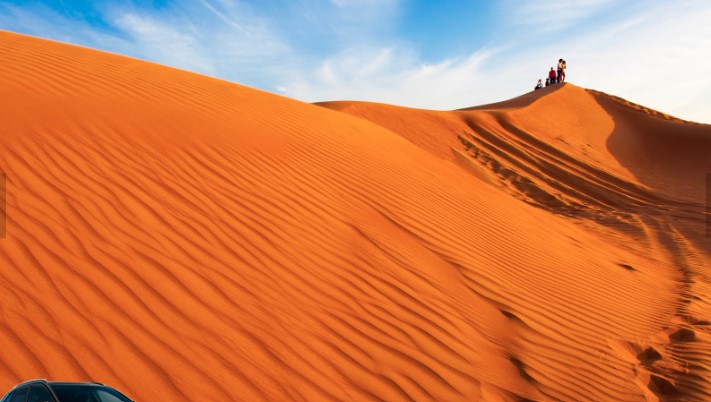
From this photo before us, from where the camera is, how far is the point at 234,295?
3775mm

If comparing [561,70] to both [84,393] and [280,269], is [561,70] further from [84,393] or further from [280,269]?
[84,393]

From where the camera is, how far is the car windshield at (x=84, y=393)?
154 cm

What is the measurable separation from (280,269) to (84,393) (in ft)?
8.99

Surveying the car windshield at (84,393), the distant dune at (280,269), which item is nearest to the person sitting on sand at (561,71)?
the distant dune at (280,269)

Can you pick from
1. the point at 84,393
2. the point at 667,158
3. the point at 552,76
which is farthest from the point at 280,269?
the point at 552,76

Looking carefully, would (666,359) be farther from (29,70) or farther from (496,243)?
(29,70)

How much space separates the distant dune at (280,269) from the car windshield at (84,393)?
4.22ft

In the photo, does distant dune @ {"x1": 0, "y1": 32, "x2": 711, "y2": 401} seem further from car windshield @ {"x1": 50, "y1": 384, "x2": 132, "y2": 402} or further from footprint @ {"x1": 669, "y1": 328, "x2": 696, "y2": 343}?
car windshield @ {"x1": 50, "y1": 384, "x2": 132, "y2": 402}

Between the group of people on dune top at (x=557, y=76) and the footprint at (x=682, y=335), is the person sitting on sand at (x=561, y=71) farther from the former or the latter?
the footprint at (x=682, y=335)

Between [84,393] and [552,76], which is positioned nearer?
[84,393]

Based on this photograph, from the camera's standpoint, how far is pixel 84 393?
61.1 inches

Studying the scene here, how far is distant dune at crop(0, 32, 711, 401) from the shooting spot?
10.4 ft

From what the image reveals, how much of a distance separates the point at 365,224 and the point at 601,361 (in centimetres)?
255

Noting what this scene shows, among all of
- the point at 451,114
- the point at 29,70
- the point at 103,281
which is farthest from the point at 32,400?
the point at 451,114
